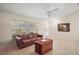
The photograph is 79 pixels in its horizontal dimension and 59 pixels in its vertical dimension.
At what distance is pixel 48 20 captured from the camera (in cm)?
260

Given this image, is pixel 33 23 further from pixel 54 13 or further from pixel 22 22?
pixel 54 13

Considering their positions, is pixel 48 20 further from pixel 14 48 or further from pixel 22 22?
pixel 14 48

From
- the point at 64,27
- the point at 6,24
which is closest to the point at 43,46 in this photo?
the point at 64,27

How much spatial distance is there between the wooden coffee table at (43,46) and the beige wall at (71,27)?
15 cm

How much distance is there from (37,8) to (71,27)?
77 centimetres

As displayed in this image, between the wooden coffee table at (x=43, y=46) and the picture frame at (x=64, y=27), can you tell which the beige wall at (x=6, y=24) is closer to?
the wooden coffee table at (x=43, y=46)

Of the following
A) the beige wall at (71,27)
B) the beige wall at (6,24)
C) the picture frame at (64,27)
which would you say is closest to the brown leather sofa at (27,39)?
the beige wall at (6,24)

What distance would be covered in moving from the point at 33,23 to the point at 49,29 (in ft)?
1.11

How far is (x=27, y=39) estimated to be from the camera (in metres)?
2.62

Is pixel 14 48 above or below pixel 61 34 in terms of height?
below

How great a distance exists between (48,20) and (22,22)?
0.52m

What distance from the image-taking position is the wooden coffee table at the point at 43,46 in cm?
255
